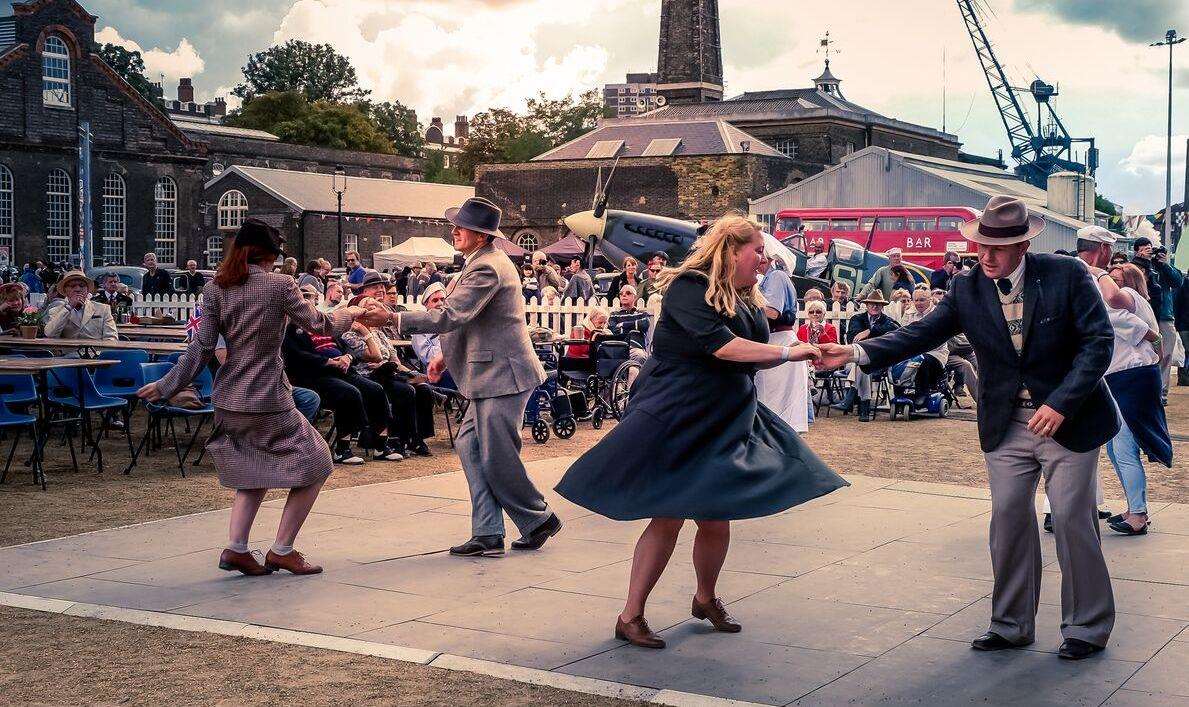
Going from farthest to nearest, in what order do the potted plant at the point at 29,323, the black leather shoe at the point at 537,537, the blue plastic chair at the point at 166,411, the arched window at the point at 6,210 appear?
the arched window at the point at 6,210
the potted plant at the point at 29,323
the blue plastic chair at the point at 166,411
the black leather shoe at the point at 537,537

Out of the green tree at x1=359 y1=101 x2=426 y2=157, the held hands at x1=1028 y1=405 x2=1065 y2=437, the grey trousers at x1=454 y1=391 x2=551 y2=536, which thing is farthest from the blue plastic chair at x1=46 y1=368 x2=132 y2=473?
the green tree at x1=359 y1=101 x2=426 y2=157

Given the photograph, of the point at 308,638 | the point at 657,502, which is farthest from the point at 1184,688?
the point at 308,638

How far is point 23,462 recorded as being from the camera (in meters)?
12.9

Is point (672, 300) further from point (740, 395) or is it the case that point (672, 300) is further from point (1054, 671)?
point (1054, 671)

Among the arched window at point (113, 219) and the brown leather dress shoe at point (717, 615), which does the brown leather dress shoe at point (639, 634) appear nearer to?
the brown leather dress shoe at point (717, 615)

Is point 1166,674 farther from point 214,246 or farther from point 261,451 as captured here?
point 214,246

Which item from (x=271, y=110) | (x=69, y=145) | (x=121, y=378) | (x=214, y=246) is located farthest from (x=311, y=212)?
(x=121, y=378)

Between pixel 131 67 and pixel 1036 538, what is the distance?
343 ft

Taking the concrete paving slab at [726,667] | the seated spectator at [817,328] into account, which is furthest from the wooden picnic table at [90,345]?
the concrete paving slab at [726,667]

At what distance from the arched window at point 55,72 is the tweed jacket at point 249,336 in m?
55.1

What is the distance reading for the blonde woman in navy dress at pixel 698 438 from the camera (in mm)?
5957

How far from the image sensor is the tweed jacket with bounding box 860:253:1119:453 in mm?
5879

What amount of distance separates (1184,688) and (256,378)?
4577mm

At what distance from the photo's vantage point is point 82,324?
15.5 meters
